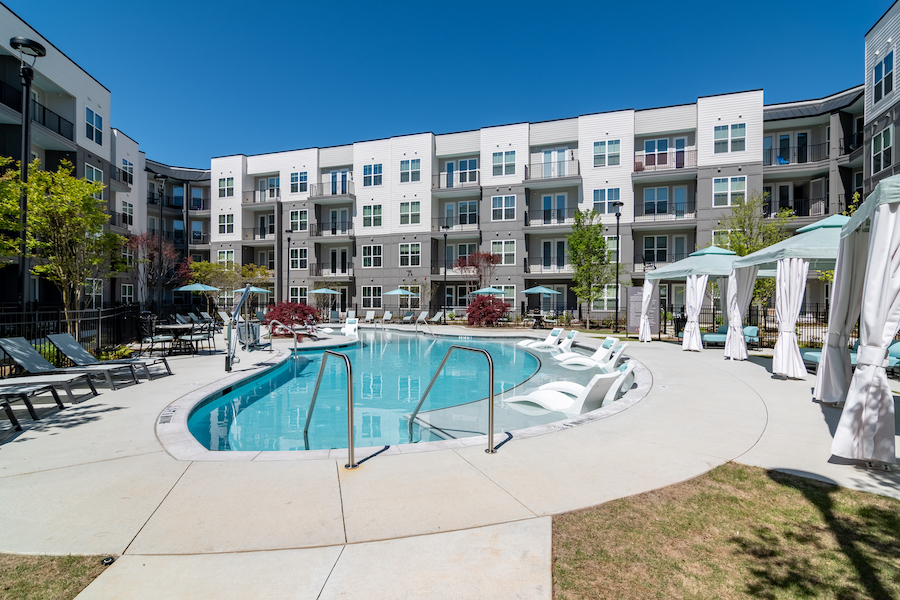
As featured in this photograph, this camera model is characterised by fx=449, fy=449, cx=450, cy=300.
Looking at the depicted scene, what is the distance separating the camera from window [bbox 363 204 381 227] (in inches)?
1426

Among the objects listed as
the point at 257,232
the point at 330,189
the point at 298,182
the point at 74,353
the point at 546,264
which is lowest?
the point at 74,353

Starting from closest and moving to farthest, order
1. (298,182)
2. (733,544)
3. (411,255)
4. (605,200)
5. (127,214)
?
(733,544) < (605,200) < (127,214) < (411,255) < (298,182)

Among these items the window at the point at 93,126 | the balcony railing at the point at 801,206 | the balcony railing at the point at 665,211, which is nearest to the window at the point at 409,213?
the balcony railing at the point at 665,211

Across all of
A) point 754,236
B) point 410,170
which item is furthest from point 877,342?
point 410,170

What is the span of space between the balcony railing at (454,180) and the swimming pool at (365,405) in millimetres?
21710

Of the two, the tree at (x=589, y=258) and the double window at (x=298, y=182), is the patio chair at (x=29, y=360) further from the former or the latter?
the double window at (x=298, y=182)

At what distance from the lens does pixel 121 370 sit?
9.34 m

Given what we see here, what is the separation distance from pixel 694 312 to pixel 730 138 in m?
18.8

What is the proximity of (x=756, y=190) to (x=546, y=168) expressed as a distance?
1281 cm

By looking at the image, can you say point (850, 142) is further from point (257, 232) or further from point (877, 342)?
point (257, 232)

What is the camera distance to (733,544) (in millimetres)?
3080

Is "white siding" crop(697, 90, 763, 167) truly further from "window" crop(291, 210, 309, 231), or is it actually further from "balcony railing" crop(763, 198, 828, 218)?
"window" crop(291, 210, 309, 231)

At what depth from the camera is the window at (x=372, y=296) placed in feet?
118

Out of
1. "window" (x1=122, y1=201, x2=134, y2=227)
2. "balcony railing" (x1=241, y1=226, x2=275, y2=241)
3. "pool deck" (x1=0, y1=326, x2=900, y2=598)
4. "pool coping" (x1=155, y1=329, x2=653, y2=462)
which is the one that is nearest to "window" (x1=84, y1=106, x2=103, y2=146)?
"window" (x1=122, y1=201, x2=134, y2=227)
